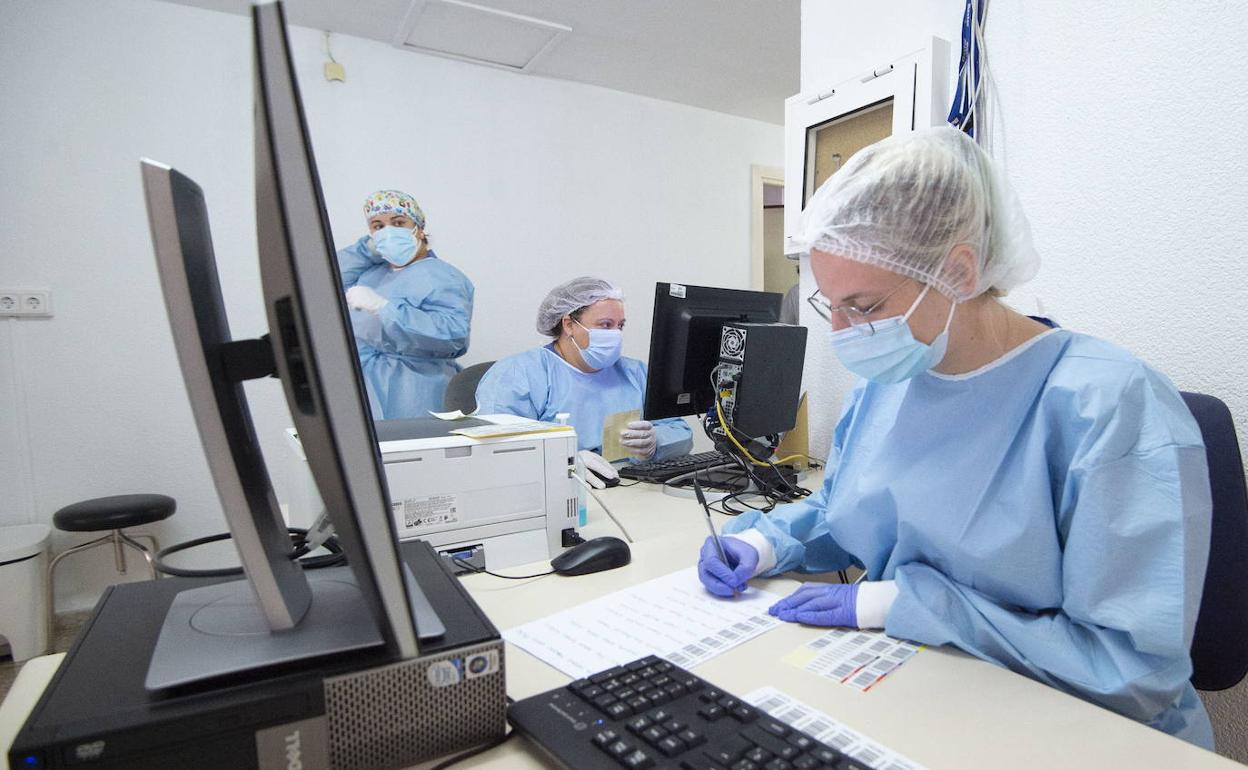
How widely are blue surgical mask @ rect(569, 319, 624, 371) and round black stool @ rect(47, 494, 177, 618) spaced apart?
5.40 ft

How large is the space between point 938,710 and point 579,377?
1.82 m

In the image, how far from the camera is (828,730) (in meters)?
0.58

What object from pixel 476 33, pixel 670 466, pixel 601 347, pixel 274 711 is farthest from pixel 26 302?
pixel 274 711

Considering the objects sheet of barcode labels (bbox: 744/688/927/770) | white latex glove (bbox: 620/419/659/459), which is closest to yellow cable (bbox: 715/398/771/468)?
white latex glove (bbox: 620/419/659/459)

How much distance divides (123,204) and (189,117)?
1.46 feet

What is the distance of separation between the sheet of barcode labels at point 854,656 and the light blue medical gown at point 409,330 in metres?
2.20

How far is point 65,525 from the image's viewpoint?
2.30 m

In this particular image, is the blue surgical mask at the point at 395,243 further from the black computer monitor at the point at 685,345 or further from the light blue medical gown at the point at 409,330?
the black computer monitor at the point at 685,345

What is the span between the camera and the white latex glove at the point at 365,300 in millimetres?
2648

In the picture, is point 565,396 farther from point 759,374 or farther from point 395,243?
point 395,243

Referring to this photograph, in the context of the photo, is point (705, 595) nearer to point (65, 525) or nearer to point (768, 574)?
point (768, 574)

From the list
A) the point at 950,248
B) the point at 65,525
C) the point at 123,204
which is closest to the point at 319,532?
the point at 950,248

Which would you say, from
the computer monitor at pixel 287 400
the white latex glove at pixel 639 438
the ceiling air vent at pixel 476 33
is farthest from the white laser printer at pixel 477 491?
the ceiling air vent at pixel 476 33

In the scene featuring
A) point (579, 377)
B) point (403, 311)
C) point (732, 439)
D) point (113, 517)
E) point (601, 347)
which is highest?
point (403, 311)
